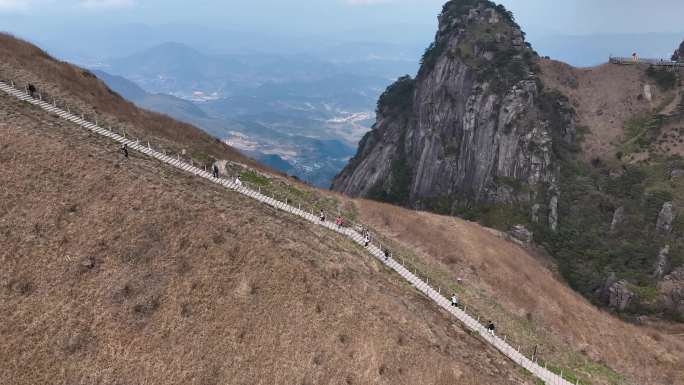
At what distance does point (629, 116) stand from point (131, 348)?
116 metres

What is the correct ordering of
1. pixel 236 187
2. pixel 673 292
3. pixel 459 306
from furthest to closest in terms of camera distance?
pixel 673 292 → pixel 236 187 → pixel 459 306

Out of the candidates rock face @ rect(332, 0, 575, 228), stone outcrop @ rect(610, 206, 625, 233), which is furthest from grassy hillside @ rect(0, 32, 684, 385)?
rock face @ rect(332, 0, 575, 228)

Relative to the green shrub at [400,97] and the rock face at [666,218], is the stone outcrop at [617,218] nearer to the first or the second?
the rock face at [666,218]

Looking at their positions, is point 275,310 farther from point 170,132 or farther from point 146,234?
point 170,132

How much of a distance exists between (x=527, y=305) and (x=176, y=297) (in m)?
38.8

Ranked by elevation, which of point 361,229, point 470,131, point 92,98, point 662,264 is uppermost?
point 470,131

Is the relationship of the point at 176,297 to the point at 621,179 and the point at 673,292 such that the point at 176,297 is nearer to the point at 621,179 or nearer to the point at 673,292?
the point at 673,292

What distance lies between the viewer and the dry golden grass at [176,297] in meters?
28.3

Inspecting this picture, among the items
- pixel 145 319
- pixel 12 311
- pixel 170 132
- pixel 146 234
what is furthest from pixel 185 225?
pixel 170 132

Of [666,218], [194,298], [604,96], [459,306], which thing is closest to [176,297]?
[194,298]

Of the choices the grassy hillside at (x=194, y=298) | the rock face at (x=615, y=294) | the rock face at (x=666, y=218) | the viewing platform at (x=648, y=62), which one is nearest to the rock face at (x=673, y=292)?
the rock face at (x=615, y=294)

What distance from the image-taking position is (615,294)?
7294cm

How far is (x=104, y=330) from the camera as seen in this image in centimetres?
2909

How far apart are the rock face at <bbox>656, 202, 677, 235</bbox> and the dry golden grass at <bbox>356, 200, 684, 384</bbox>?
29867 millimetres
